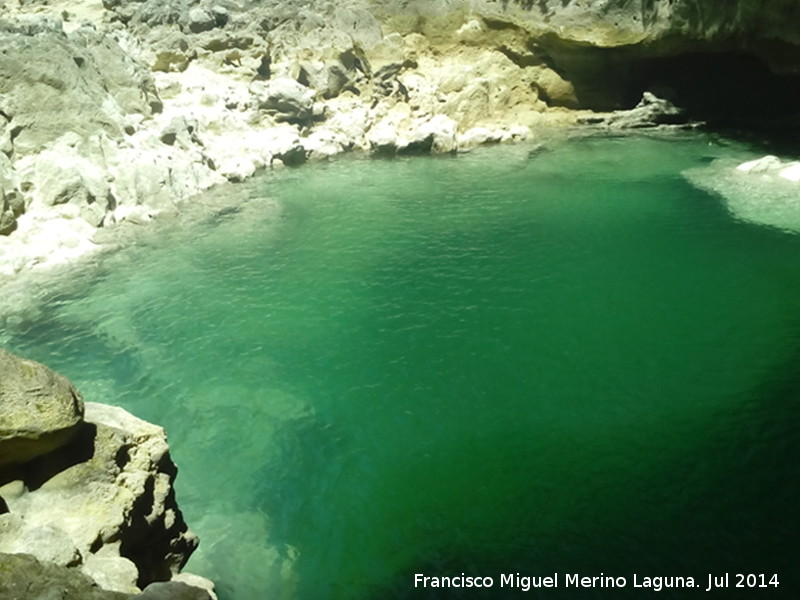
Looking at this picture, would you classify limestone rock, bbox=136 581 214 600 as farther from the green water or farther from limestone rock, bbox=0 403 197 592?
the green water

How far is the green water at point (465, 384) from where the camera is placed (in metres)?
9.00

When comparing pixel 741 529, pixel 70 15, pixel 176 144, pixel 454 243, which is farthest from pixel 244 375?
pixel 70 15

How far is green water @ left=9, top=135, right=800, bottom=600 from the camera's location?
29.5 ft

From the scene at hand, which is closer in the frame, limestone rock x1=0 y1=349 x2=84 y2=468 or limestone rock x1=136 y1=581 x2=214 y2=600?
limestone rock x1=136 y1=581 x2=214 y2=600

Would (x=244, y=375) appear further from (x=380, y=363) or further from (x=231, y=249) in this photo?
(x=231, y=249)

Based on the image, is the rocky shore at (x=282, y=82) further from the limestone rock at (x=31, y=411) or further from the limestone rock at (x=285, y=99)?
the limestone rock at (x=31, y=411)

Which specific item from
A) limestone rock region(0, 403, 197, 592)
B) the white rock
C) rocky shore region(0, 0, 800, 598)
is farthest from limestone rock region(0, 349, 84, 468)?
the white rock

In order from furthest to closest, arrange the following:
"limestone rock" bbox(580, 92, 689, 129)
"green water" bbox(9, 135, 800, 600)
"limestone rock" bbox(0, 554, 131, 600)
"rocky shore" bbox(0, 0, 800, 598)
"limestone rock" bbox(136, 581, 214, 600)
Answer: "limestone rock" bbox(580, 92, 689, 129), "rocky shore" bbox(0, 0, 800, 598), "green water" bbox(9, 135, 800, 600), "limestone rock" bbox(136, 581, 214, 600), "limestone rock" bbox(0, 554, 131, 600)

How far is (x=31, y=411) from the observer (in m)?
6.77

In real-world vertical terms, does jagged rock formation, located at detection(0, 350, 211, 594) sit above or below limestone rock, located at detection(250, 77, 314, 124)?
below

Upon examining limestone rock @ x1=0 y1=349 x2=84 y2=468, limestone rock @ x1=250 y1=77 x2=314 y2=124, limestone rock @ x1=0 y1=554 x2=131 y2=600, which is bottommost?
limestone rock @ x1=0 y1=554 x2=131 y2=600

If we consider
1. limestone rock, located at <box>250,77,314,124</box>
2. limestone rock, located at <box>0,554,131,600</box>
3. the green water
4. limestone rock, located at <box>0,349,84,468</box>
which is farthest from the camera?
limestone rock, located at <box>250,77,314,124</box>

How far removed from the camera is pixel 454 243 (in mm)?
18969

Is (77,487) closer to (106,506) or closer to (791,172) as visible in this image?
(106,506)
